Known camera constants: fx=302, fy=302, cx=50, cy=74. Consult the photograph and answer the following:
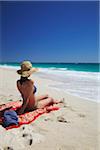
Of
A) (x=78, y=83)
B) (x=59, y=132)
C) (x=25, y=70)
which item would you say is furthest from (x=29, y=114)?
(x=78, y=83)

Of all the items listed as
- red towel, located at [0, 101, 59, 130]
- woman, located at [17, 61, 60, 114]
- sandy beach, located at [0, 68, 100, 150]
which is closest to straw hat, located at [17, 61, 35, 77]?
woman, located at [17, 61, 60, 114]

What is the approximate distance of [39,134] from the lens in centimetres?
389

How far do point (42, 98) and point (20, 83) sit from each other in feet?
2.41

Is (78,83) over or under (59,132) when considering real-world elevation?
under

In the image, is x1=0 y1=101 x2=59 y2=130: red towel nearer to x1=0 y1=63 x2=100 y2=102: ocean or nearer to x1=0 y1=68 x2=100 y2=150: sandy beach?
Answer: x1=0 y1=68 x2=100 y2=150: sandy beach

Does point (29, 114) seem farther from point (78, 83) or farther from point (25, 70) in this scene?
point (78, 83)

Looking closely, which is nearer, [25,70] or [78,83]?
[25,70]

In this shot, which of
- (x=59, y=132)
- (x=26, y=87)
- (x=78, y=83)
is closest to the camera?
(x=59, y=132)

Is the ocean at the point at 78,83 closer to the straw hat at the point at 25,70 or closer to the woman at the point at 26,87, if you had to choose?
the woman at the point at 26,87

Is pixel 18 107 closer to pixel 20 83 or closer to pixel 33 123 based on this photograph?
pixel 20 83

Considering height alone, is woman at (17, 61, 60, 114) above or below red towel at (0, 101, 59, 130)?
above

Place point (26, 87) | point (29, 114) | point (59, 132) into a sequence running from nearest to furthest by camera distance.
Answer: point (59, 132)
point (29, 114)
point (26, 87)

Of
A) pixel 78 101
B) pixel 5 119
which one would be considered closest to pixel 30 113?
pixel 5 119

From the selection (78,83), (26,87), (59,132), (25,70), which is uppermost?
(25,70)
